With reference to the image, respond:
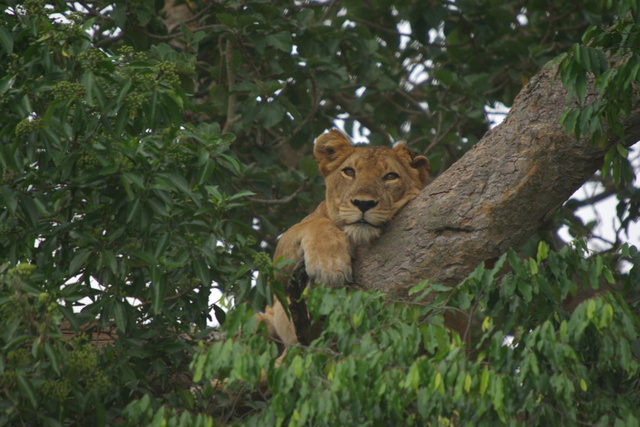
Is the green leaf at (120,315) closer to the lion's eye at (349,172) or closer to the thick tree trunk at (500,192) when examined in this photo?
the thick tree trunk at (500,192)

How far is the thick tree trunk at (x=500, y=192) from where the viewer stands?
443cm

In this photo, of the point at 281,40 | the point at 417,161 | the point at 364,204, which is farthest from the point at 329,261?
the point at 281,40

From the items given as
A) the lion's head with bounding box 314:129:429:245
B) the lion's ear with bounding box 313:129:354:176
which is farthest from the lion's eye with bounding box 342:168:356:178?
the lion's ear with bounding box 313:129:354:176

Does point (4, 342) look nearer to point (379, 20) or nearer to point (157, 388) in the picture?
point (157, 388)

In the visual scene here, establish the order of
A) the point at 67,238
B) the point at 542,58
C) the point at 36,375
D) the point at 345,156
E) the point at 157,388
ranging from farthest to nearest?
the point at 542,58 < the point at 345,156 < the point at 157,388 < the point at 67,238 < the point at 36,375

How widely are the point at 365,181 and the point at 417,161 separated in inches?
22.8

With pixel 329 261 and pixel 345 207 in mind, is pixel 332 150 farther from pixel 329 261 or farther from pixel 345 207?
pixel 329 261

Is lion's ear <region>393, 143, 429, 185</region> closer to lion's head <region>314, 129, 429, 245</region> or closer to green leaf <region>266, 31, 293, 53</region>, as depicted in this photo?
lion's head <region>314, 129, 429, 245</region>

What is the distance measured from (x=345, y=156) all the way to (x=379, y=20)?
2.59 meters

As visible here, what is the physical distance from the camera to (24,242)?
395cm

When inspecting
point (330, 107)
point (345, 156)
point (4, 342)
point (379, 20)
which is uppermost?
point (379, 20)

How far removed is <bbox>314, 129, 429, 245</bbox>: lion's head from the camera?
5332mm

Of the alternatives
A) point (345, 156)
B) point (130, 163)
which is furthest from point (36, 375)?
point (345, 156)

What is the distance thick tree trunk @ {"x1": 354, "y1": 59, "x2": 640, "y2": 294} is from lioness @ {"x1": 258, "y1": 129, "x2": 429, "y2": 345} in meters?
0.32
